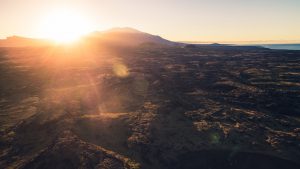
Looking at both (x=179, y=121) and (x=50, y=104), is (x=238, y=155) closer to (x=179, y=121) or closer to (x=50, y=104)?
(x=179, y=121)

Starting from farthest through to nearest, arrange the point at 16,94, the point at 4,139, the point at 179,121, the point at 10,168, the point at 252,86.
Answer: the point at 252,86 < the point at 16,94 < the point at 179,121 < the point at 4,139 < the point at 10,168

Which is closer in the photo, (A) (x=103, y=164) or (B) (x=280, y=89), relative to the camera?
(A) (x=103, y=164)

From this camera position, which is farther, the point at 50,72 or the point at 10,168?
the point at 50,72

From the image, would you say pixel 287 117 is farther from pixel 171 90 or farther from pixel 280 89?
pixel 171 90

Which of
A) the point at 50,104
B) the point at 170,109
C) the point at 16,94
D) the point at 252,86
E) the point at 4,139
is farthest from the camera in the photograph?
the point at 252,86

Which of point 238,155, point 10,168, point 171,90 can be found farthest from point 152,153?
point 171,90

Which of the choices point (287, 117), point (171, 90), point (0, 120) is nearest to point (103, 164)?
point (0, 120)

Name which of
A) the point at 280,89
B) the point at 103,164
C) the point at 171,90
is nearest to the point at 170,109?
the point at 171,90

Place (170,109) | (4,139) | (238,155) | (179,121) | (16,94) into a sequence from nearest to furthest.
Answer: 1. (238,155)
2. (4,139)
3. (179,121)
4. (170,109)
5. (16,94)

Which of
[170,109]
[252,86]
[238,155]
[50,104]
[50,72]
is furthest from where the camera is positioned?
[50,72]
